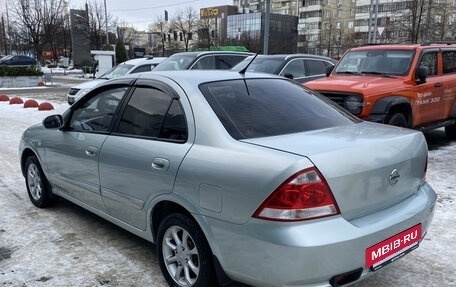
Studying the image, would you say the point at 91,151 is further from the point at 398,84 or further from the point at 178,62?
the point at 178,62

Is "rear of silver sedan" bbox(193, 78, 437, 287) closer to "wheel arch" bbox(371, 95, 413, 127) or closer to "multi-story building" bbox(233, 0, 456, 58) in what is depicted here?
"wheel arch" bbox(371, 95, 413, 127)

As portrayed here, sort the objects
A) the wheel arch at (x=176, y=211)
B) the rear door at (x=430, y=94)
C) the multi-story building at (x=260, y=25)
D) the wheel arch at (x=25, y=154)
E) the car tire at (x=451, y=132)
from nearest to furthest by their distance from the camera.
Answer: the wheel arch at (x=176, y=211), the wheel arch at (x=25, y=154), the rear door at (x=430, y=94), the car tire at (x=451, y=132), the multi-story building at (x=260, y=25)

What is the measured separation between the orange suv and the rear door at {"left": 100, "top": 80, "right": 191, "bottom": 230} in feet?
13.6

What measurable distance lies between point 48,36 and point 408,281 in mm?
50860

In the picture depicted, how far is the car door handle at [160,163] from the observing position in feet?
9.98

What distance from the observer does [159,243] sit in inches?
128

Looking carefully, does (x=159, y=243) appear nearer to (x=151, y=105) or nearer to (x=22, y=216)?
(x=151, y=105)

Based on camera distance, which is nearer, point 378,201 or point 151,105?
point 378,201

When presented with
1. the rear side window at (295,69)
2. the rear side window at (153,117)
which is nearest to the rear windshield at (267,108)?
the rear side window at (153,117)

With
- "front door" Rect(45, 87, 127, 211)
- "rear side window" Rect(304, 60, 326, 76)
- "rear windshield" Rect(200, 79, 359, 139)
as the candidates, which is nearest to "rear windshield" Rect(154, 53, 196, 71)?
"rear side window" Rect(304, 60, 326, 76)

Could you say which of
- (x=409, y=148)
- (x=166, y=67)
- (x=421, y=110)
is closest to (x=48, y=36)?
(x=166, y=67)

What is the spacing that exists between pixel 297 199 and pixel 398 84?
5508mm

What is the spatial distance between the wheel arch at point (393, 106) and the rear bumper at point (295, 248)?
4.40 metres

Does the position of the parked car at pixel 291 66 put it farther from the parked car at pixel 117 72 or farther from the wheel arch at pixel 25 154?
the wheel arch at pixel 25 154
